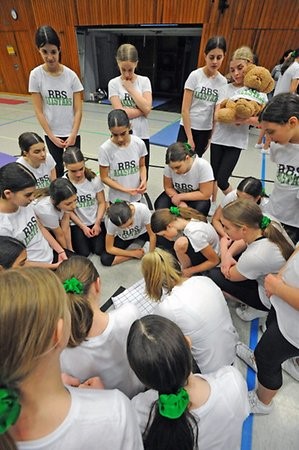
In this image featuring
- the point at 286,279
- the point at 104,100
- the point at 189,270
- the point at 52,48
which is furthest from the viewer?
the point at 104,100

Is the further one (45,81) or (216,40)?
(45,81)

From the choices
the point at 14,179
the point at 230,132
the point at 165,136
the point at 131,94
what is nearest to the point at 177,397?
the point at 14,179

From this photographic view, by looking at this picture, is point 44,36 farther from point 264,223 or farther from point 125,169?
point 264,223

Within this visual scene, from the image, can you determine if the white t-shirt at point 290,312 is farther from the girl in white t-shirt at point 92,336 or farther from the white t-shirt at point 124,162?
the white t-shirt at point 124,162

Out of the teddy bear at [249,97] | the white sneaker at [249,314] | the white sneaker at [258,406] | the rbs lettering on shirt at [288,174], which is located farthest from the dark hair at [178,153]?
the white sneaker at [258,406]

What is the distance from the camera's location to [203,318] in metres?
1.24

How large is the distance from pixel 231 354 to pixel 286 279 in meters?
0.60

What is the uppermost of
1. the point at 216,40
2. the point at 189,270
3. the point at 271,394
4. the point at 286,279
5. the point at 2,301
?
the point at 216,40

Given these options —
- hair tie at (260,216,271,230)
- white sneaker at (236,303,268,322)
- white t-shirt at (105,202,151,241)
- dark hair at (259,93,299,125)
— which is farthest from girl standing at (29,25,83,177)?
white sneaker at (236,303,268,322)

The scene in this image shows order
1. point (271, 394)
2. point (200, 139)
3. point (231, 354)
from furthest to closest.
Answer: point (200, 139) < point (231, 354) < point (271, 394)

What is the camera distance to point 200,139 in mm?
3029

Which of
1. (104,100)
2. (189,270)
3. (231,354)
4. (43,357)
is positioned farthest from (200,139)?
(104,100)

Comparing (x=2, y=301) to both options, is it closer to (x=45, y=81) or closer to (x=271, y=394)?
(x=271, y=394)

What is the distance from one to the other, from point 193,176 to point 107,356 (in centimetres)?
176
